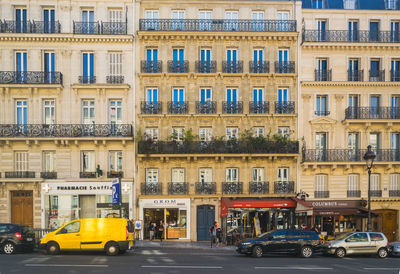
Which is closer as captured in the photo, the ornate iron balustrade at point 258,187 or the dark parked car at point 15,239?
the dark parked car at point 15,239

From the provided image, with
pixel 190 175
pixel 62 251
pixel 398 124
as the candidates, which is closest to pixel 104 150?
pixel 190 175

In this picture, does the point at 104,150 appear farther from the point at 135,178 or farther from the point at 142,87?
the point at 142,87

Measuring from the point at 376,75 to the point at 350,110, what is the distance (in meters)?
3.41

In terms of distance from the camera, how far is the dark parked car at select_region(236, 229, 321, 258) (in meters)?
16.3

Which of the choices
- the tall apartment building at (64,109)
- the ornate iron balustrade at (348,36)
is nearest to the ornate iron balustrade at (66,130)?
the tall apartment building at (64,109)

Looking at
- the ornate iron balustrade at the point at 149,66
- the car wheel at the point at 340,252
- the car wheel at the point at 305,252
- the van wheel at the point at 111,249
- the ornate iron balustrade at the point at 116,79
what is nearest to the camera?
the van wheel at the point at 111,249

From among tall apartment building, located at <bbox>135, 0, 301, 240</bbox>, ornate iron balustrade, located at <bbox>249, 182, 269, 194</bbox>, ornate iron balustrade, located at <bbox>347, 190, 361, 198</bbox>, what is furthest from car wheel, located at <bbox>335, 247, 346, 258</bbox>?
ornate iron balustrade, located at <bbox>347, 190, 361, 198</bbox>

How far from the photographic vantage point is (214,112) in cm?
2348

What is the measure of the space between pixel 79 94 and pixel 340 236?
737 inches

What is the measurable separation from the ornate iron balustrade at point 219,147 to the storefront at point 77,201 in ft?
10.1

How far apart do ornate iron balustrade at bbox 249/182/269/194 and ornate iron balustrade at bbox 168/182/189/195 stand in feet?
14.8

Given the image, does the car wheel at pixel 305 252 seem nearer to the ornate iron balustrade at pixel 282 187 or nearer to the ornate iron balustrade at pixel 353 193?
the ornate iron balustrade at pixel 282 187

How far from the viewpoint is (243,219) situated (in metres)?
23.2

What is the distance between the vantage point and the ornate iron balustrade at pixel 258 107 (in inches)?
927
